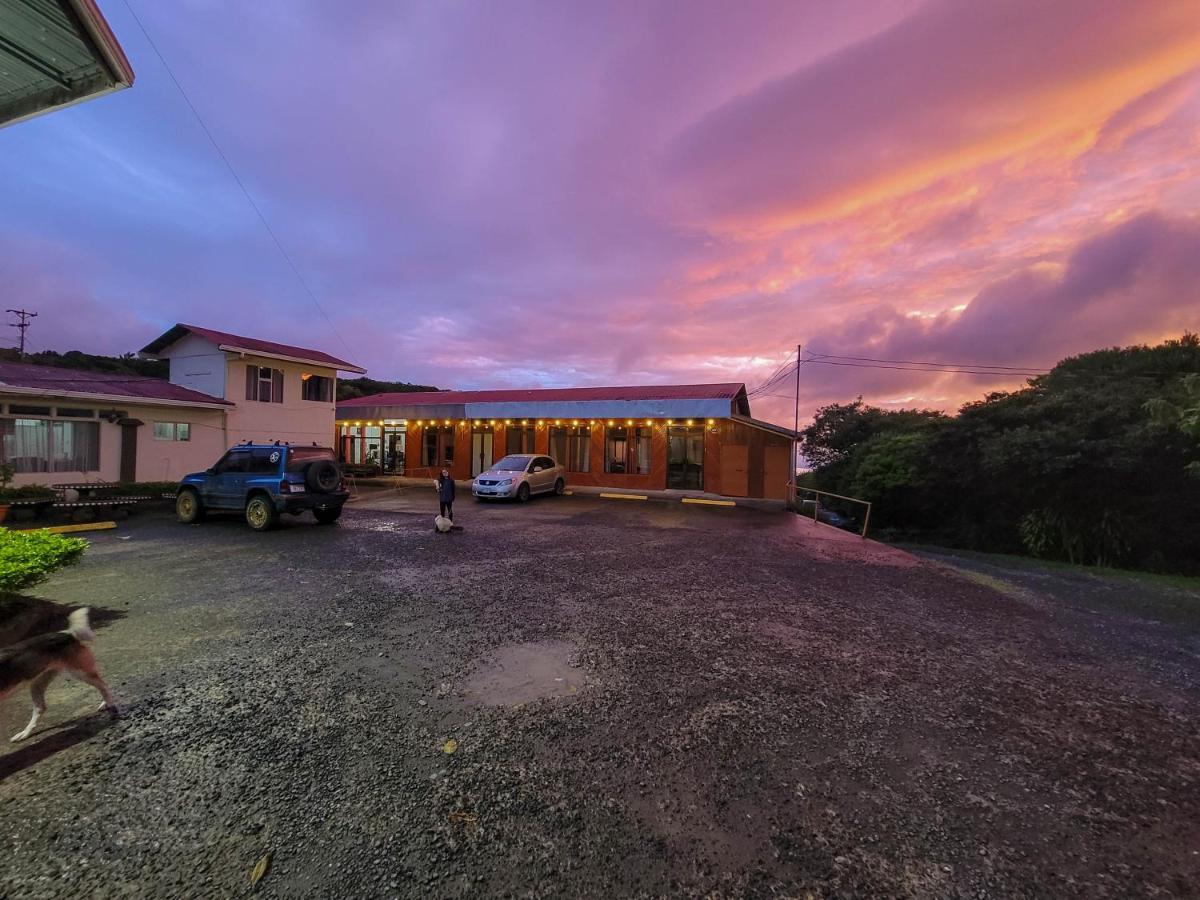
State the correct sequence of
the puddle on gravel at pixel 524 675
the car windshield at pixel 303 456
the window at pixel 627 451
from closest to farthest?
the puddle on gravel at pixel 524 675
the car windshield at pixel 303 456
the window at pixel 627 451

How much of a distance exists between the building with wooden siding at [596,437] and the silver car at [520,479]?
3.05 m

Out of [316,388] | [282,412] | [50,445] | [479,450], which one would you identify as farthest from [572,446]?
[50,445]

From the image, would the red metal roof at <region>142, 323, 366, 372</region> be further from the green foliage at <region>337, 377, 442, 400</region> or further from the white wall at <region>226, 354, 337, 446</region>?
the green foliage at <region>337, 377, 442, 400</region>

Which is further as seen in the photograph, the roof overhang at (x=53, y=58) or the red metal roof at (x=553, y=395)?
the red metal roof at (x=553, y=395)

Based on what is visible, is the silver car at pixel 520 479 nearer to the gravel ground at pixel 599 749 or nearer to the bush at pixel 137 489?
the bush at pixel 137 489

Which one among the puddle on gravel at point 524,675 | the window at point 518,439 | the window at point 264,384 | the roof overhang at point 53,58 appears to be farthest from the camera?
the window at point 518,439

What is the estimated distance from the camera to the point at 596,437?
22.4 meters

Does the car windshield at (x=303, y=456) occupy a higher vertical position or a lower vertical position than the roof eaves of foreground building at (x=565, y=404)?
lower

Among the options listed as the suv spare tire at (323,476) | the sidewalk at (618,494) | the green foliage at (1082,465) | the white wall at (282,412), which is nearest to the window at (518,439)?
the sidewalk at (618,494)

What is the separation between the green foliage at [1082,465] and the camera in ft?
42.9

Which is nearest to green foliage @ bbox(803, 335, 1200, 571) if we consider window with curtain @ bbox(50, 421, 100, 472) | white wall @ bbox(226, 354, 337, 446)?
white wall @ bbox(226, 354, 337, 446)

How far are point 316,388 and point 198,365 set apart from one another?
423 centimetres

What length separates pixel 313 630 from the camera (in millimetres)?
5129

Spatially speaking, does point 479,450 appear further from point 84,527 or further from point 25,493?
point 25,493
